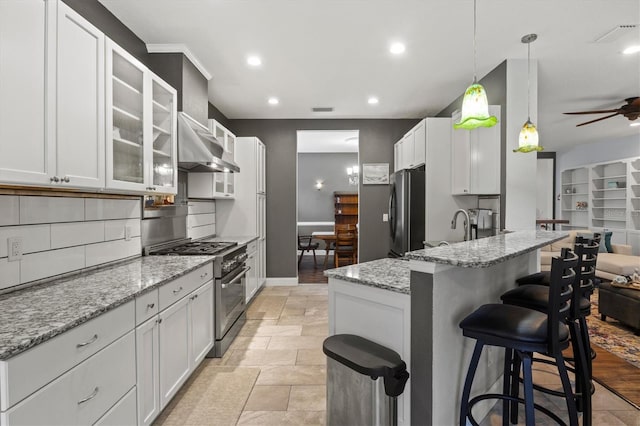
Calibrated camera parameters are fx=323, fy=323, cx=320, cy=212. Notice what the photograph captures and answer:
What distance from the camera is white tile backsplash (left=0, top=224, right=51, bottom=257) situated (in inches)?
63.0

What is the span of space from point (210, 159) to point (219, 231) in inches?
79.2

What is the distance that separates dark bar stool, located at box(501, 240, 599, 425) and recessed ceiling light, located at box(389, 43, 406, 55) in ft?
6.95

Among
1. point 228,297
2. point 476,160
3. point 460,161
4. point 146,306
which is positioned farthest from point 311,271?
point 146,306

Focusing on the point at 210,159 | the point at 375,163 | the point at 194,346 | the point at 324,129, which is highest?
the point at 324,129

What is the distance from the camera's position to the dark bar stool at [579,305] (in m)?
1.64

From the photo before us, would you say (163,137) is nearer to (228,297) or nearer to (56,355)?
(228,297)

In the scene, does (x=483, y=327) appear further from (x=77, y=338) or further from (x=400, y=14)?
(x=400, y=14)

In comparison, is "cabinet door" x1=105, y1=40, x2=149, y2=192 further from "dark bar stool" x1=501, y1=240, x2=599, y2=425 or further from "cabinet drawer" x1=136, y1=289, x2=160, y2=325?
"dark bar stool" x1=501, y1=240, x2=599, y2=425

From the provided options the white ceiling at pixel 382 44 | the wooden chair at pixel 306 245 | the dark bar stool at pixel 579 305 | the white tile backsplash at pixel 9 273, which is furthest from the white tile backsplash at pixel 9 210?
the wooden chair at pixel 306 245

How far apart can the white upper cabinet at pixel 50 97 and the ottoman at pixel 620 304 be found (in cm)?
488

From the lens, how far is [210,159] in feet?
9.24

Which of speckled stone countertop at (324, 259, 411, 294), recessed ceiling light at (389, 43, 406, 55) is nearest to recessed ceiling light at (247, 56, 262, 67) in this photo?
recessed ceiling light at (389, 43, 406, 55)

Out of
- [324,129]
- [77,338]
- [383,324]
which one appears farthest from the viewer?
[324,129]

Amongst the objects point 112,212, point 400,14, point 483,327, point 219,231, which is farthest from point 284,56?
point 483,327
